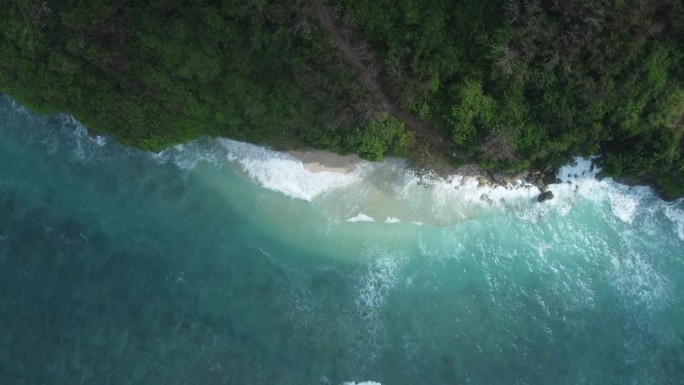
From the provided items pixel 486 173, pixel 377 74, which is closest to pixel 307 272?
pixel 377 74

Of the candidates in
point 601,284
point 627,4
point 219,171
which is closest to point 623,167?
point 601,284

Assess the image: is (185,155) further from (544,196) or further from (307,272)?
(544,196)

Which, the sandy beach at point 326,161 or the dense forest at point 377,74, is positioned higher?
the dense forest at point 377,74

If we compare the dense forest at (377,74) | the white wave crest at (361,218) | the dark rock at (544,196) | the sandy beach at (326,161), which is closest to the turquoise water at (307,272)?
the white wave crest at (361,218)

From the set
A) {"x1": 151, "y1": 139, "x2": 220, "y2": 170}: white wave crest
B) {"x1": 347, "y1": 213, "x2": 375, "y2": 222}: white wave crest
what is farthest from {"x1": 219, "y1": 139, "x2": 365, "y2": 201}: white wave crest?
{"x1": 347, "y1": 213, "x2": 375, "y2": 222}: white wave crest

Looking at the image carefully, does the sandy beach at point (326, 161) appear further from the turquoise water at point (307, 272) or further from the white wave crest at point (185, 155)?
the white wave crest at point (185, 155)

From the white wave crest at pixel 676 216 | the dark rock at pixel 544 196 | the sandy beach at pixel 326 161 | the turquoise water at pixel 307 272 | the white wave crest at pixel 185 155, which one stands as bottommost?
the turquoise water at pixel 307 272

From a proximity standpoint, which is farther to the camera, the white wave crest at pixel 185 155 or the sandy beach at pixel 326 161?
the white wave crest at pixel 185 155
